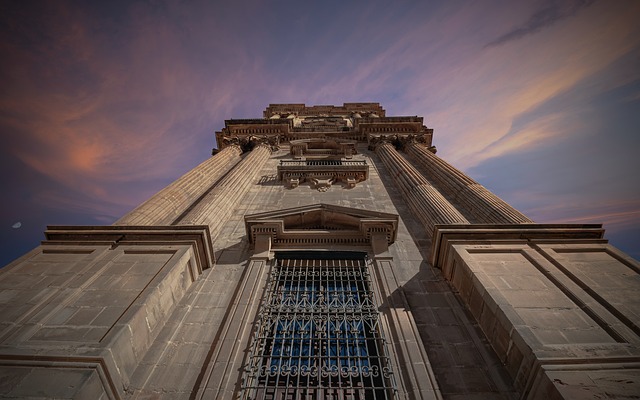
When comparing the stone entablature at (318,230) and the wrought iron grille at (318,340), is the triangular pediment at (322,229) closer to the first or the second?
the stone entablature at (318,230)

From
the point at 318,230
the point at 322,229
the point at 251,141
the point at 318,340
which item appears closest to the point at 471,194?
the point at 322,229

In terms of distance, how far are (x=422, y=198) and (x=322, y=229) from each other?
4.00 meters

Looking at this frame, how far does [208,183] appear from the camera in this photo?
502 inches

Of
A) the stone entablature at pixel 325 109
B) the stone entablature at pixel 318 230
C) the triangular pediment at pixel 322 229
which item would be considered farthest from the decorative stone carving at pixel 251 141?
the stone entablature at pixel 325 109

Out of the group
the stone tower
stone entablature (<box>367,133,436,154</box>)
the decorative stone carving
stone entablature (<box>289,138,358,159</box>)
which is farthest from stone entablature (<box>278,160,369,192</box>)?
the decorative stone carving

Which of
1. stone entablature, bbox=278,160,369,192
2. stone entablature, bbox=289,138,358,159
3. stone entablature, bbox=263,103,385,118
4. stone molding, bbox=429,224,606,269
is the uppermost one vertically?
stone entablature, bbox=263,103,385,118

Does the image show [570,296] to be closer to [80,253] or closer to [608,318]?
[608,318]

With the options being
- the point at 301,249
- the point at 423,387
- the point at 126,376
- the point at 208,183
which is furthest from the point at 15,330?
the point at 208,183

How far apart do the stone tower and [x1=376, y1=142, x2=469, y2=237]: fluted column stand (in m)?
0.14

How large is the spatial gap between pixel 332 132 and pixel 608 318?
18032 millimetres

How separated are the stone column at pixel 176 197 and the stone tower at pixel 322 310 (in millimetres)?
117

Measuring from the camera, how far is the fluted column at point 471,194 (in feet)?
28.5

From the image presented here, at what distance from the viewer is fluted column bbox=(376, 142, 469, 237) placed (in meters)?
8.81

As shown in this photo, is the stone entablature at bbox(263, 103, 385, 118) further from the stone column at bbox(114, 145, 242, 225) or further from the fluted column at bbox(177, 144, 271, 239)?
the stone column at bbox(114, 145, 242, 225)
